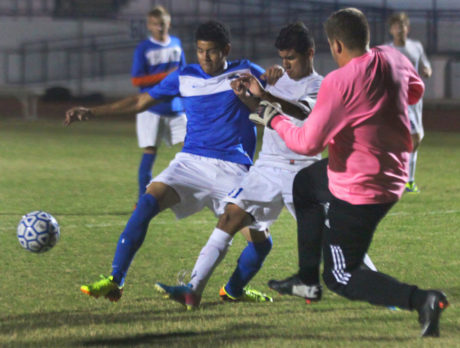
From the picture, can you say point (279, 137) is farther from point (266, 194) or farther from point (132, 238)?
point (132, 238)

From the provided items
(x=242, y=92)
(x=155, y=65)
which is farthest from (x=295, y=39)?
(x=155, y=65)

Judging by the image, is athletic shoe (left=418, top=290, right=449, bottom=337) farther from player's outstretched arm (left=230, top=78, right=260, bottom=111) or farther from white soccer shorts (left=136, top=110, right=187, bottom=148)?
white soccer shorts (left=136, top=110, right=187, bottom=148)

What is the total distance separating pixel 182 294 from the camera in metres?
4.70

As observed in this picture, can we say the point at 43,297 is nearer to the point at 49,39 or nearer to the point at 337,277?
the point at 337,277

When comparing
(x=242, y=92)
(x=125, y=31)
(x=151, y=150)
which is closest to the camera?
(x=242, y=92)

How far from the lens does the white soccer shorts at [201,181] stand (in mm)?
5234

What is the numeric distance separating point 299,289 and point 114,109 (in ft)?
5.85

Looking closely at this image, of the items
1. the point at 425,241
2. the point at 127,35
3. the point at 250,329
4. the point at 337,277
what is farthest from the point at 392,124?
the point at 127,35

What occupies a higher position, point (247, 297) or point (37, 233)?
point (37, 233)

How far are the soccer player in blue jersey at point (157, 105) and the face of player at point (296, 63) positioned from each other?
14.5 ft

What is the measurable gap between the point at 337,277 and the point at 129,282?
6.23 ft

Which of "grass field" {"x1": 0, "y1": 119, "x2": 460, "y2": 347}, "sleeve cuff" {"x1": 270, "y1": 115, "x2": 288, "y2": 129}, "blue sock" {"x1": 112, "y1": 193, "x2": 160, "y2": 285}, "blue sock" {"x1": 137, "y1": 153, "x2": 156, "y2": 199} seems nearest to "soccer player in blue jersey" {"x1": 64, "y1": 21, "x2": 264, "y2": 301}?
"blue sock" {"x1": 112, "y1": 193, "x2": 160, "y2": 285}

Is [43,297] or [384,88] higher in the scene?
[384,88]

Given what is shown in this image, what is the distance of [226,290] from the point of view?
5.18m
